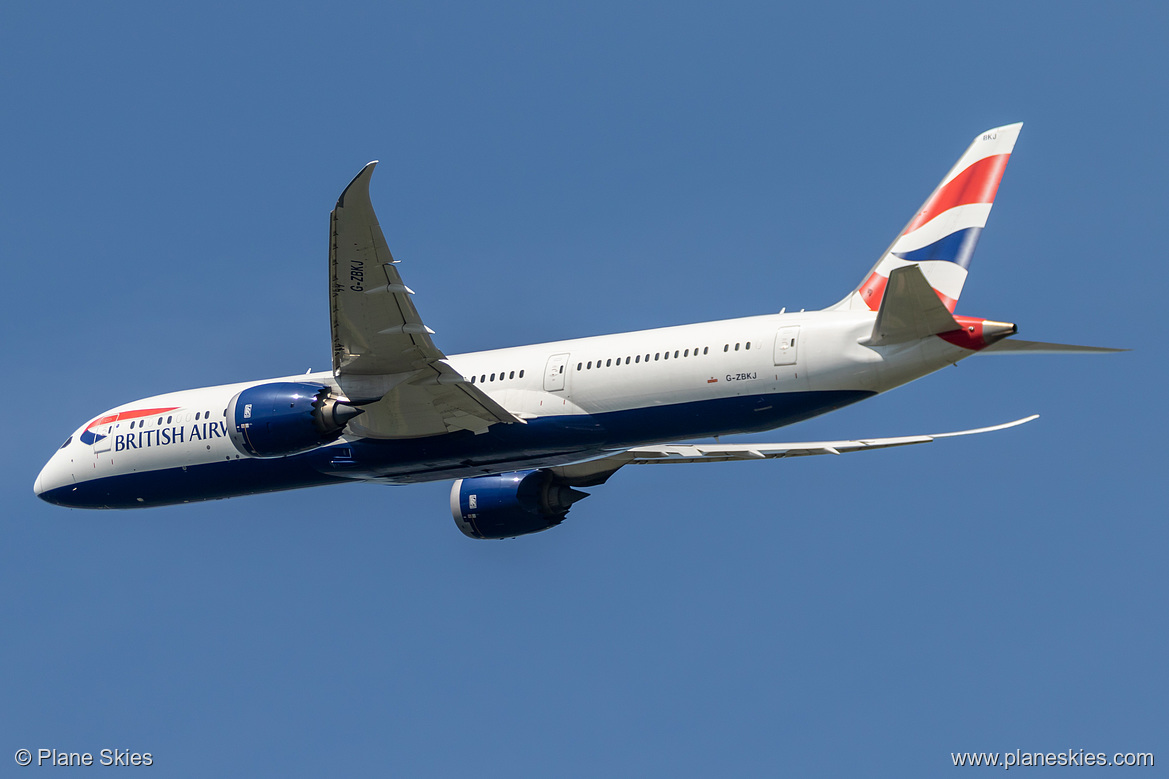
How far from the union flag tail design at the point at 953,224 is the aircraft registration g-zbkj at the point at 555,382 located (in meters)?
0.03

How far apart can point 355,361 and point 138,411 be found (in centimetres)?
832

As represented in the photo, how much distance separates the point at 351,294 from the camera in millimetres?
27594

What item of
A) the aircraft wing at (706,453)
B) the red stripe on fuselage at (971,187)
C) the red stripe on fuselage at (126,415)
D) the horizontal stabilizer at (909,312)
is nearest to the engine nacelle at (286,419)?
the red stripe on fuselage at (126,415)

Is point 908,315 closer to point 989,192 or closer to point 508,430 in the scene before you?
point 989,192

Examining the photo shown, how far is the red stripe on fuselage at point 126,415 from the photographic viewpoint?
34.6 metres

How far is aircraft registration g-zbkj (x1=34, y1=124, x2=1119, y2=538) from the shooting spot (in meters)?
27.0

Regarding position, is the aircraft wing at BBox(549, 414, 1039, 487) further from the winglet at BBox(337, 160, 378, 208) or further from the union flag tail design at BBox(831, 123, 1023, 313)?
the winglet at BBox(337, 160, 378, 208)

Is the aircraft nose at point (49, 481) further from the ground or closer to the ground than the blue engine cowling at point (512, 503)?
further from the ground

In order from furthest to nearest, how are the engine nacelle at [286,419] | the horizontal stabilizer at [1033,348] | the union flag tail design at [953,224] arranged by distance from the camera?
1. the engine nacelle at [286,419]
2. the union flag tail design at [953,224]
3. the horizontal stabilizer at [1033,348]

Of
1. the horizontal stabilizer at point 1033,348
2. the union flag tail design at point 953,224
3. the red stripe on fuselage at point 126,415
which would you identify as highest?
the red stripe on fuselage at point 126,415

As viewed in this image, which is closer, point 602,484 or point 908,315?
point 908,315

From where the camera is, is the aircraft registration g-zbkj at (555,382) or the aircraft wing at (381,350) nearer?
the aircraft wing at (381,350)

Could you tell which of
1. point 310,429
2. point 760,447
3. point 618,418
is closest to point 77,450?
point 310,429

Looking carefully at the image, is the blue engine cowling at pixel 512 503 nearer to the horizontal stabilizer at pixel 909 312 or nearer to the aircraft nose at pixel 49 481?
the aircraft nose at pixel 49 481
